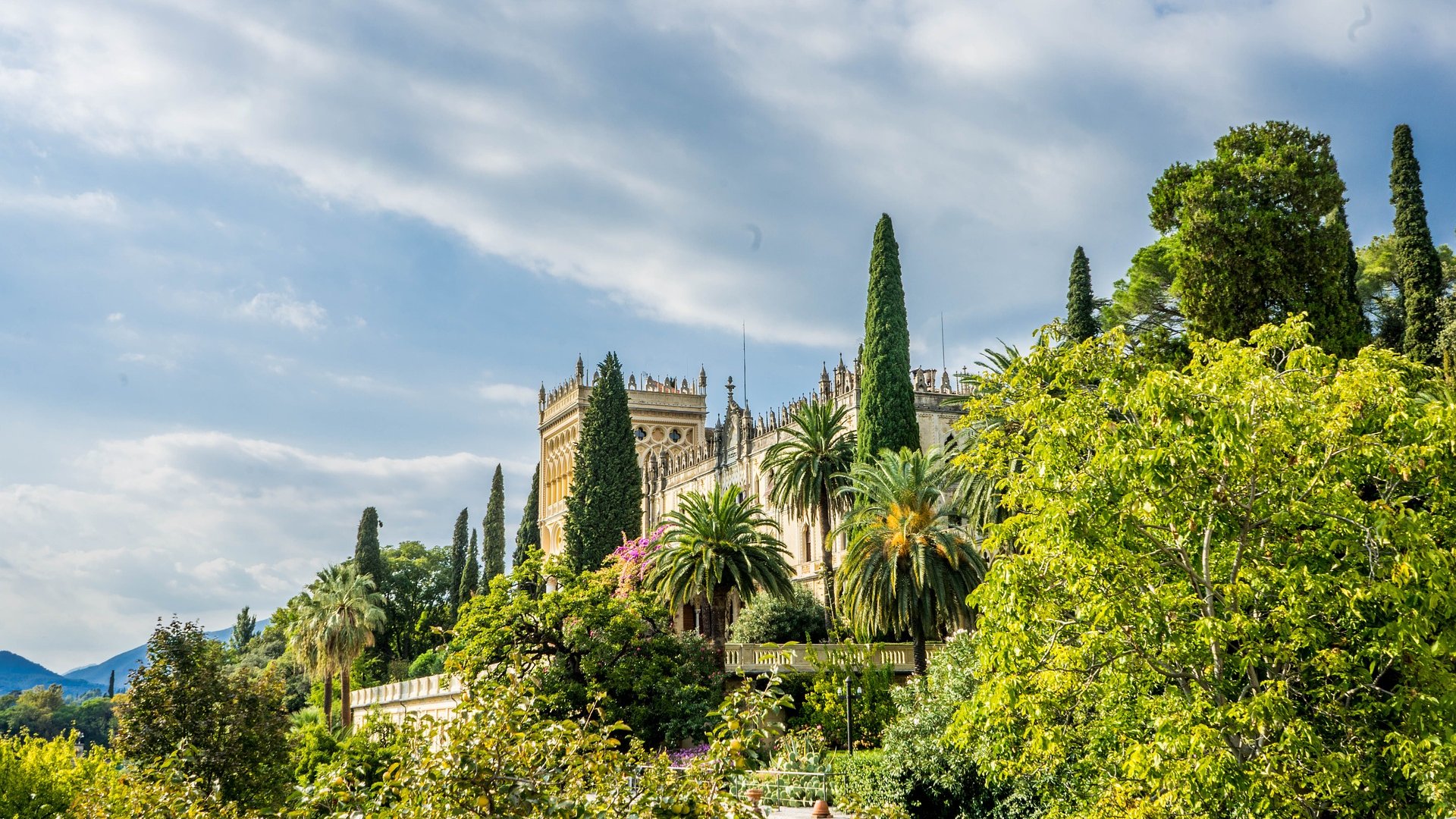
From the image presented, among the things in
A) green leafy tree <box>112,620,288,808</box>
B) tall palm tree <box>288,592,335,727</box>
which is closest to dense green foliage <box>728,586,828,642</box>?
green leafy tree <box>112,620,288,808</box>

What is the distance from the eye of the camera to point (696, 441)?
7388 centimetres

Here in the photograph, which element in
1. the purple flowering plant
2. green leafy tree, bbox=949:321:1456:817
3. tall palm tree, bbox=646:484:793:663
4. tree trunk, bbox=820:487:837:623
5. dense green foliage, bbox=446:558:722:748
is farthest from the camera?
the purple flowering plant

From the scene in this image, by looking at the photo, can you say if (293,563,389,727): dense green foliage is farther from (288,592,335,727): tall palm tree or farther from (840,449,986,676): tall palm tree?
(840,449,986,676): tall palm tree

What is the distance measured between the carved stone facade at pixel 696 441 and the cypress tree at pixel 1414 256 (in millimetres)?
13400

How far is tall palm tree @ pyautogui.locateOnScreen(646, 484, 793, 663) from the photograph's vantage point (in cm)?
3481

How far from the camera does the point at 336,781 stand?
759 cm

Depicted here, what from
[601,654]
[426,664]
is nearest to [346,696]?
[426,664]

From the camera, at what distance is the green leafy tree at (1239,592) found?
12.7 metres

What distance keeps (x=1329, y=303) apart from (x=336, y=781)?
80.2 ft

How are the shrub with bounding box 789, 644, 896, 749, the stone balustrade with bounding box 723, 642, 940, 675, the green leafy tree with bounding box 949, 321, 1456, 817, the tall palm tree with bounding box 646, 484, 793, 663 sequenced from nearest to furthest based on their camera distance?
1. the green leafy tree with bounding box 949, 321, 1456, 817
2. the shrub with bounding box 789, 644, 896, 749
3. the stone balustrade with bounding box 723, 642, 940, 675
4. the tall palm tree with bounding box 646, 484, 793, 663

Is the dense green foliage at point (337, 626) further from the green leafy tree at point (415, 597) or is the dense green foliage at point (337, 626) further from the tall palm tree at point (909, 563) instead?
the tall palm tree at point (909, 563)

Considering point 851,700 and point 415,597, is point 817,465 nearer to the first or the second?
point 851,700

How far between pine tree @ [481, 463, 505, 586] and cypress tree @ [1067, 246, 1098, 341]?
147 feet

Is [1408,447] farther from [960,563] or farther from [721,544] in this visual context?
[721,544]
